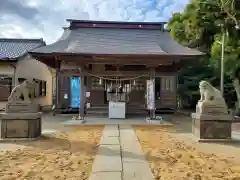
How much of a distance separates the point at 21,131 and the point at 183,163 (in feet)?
15.9

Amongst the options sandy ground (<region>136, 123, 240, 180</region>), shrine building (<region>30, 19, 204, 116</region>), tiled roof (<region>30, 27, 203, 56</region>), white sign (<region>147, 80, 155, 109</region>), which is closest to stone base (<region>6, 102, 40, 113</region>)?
sandy ground (<region>136, 123, 240, 180</region>)

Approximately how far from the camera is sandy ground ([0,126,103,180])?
189 inches

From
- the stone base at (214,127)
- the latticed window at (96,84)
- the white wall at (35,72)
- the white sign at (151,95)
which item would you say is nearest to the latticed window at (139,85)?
the latticed window at (96,84)

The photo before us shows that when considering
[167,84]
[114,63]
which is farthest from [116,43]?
[167,84]

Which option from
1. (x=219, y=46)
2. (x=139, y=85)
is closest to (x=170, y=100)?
(x=139, y=85)

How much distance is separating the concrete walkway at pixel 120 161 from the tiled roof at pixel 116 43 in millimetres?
6902

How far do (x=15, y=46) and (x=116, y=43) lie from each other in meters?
9.29

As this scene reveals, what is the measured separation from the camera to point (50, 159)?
19.5 ft

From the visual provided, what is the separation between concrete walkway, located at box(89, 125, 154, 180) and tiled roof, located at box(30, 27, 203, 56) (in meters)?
6.90

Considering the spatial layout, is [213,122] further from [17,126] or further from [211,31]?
[211,31]

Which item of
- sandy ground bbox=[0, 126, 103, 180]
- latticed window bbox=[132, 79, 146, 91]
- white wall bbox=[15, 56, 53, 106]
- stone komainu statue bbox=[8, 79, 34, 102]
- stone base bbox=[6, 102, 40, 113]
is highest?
white wall bbox=[15, 56, 53, 106]

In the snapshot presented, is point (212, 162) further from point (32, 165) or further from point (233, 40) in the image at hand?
point (233, 40)

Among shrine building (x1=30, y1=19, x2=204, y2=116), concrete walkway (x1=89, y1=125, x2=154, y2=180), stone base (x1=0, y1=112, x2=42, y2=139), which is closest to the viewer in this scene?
concrete walkway (x1=89, y1=125, x2=154, y2=180)

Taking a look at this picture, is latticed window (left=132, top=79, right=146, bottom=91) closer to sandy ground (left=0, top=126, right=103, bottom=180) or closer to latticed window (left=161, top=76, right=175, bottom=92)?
latticed window (left=161, top=76, right=175, bottom=92)
